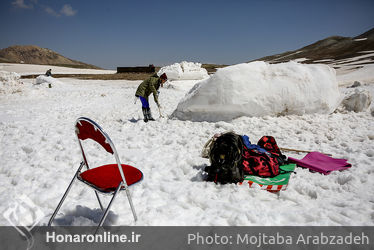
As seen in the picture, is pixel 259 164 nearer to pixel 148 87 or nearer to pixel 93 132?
pixel 93 132

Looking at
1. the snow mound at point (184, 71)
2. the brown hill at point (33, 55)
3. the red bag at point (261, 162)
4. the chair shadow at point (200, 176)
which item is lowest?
the chair shadow at point (200, 176)

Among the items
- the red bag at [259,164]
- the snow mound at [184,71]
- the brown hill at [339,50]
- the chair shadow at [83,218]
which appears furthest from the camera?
the brown hill at [339,50]

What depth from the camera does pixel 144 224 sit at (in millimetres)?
2615

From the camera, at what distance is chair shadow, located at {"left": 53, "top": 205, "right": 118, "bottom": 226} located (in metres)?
2.63

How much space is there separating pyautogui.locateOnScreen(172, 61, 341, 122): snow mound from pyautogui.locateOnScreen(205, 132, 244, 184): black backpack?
3771mm

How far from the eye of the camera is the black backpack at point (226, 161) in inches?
141

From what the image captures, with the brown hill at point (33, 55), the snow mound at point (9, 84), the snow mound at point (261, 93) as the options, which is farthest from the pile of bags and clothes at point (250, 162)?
the brown hill at point (33, 55)

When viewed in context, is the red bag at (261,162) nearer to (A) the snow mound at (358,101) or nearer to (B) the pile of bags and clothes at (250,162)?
(B) the pile of bags and clothes at (250,162)

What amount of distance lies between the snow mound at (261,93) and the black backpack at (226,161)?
3.77 metres

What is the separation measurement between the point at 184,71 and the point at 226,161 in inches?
709

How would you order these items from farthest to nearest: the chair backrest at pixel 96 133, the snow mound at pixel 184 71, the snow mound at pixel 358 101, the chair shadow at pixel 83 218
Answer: the snow mound at pixel 184 71 → the snow mound at pixel 358 101 → the chair shadow at pixel 83 218 → the chair backrest at pixel 96 133

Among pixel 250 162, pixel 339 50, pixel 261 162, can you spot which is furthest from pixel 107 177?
pixel 339 50

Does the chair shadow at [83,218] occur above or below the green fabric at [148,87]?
below

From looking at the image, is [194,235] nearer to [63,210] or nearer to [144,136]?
[63,210]
